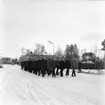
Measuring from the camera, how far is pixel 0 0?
4.77 m

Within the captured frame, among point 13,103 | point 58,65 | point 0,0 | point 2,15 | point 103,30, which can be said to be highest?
point 0,0

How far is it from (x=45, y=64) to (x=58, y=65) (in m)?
1.10

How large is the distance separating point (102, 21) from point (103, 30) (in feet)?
0.86

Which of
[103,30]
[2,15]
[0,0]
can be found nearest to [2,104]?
[2,15]

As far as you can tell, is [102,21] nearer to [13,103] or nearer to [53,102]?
[53,102]

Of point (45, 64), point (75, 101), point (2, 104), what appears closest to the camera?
point (2, 104)

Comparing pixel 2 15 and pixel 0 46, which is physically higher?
pixel 2 15

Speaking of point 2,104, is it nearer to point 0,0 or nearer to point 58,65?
point 0,0

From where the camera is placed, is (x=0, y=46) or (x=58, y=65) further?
(x=58, y=65)

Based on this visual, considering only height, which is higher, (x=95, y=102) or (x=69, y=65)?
(x=69, y=65)

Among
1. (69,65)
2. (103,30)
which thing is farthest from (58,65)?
(103,30)

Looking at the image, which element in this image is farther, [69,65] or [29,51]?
[29,51]

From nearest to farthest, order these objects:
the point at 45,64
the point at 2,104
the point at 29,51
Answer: the point at 2,104 → the point at 45,64 → the point at 29,51

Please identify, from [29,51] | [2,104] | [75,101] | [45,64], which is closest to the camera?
[2,104]
